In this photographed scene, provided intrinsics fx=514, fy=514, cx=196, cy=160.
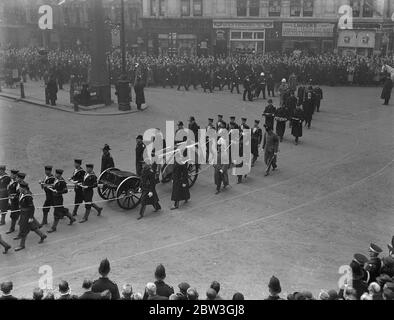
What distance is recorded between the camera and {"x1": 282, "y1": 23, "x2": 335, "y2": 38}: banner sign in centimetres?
4028

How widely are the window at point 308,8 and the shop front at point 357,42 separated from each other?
2862mm

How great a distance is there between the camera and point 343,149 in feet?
62.0

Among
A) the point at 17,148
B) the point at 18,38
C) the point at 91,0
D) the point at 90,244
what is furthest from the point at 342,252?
the point at 18,38

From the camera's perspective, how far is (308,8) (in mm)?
40438

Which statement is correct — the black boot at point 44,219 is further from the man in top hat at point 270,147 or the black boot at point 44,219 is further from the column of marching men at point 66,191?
the man in top hat at point 270,147

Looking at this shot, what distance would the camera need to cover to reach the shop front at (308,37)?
133 feet

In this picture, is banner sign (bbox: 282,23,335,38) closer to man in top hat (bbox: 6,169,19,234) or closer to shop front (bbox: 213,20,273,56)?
shop front (bbox: 213,20,273,56)

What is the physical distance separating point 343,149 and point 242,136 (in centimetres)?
489

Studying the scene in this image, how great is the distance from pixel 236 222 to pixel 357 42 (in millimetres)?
31285

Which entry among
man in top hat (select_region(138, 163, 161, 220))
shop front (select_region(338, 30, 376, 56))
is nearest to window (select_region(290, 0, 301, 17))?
shop front (select_region(338, 30, 376, 56))

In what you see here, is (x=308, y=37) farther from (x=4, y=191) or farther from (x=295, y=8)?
(x=4, y=191)

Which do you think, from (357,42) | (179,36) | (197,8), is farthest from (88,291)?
(179,36)

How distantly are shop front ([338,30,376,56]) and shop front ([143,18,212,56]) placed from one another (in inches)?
421

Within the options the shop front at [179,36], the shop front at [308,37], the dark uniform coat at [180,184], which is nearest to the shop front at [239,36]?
the shop front at [179,36]
